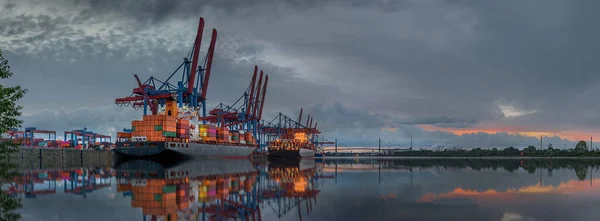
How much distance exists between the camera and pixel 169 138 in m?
81.6

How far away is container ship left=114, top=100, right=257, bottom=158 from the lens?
78.0m

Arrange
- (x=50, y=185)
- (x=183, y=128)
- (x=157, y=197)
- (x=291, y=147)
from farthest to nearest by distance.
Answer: (x=291, y=147)
(x=183, y=128)
(x=50, y=185)
(x=157, y=197)

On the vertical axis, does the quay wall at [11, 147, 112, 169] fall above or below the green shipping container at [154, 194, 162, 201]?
below

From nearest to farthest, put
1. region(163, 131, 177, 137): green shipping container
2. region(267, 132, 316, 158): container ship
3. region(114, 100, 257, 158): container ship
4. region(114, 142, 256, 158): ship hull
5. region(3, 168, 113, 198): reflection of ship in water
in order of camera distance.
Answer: region(3, 168, 113, 198): reflection of ship in water < region(114, 142, 256, 158): ship hull < region(114, 100, 257, 158): container ship < region(163, 131, 177, 137): green shipping container < region(267, 132, 316, 158): container ship

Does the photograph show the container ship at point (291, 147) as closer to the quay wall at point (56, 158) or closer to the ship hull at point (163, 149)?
the ship hull at point (163, 149)

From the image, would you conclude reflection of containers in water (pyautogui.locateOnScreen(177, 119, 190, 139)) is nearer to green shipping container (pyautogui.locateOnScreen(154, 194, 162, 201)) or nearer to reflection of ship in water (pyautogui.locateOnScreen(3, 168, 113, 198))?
reflection of ship in water (pyautogui.locateOnScreen(3, 168, 113, 198))

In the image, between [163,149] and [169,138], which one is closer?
[163,149]

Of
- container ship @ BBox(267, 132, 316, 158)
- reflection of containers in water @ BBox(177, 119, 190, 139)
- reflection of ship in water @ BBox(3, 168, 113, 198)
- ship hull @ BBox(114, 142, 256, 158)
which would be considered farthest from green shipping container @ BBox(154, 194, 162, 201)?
container ship @ BBox(267, 132, 316, 158)

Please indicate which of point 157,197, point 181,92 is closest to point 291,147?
point 181,92

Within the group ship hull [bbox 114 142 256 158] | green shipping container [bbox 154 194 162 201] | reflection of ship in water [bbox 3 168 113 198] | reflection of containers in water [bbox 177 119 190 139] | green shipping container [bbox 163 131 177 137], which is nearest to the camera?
green shipping container [bbox 154 194 162 201]

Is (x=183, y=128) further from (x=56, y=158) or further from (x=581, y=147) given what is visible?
(x=581, y=147)

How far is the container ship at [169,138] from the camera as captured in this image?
256 ft

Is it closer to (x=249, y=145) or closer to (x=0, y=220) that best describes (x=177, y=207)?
(x=0, y=220)

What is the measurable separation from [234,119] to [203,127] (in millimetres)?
36366
